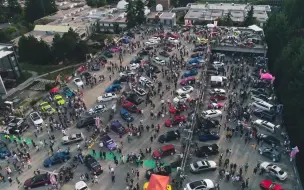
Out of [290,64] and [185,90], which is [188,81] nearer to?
[185,90]

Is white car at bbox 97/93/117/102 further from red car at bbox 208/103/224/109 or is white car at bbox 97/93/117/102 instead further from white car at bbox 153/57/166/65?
red car at bbox 208/103/224/109

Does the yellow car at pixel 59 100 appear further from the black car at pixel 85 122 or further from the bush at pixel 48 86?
the bush at pixel 48 86

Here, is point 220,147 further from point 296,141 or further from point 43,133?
point 43,133

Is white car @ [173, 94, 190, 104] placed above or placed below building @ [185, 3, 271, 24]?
below

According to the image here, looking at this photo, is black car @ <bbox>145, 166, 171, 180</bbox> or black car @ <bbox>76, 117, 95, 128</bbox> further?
black car @ <bbox>76, 117, 95, 128</bbox>

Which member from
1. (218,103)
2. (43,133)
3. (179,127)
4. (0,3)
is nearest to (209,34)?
(218,103)

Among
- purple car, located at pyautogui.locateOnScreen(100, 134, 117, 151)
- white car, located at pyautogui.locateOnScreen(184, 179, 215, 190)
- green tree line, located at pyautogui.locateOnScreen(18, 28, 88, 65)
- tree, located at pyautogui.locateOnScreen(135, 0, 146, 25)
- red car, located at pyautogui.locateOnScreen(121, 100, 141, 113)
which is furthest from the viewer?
tree, located at pyautogui.locateOnScreen(135, 0, 146, 25)

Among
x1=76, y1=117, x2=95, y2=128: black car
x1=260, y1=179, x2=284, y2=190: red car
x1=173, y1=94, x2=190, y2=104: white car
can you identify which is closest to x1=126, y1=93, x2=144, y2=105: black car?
x1=173, y1=94, x2=190, y2=104: white car
